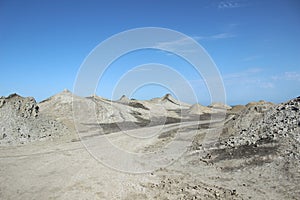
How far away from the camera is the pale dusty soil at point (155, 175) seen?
10305 mm

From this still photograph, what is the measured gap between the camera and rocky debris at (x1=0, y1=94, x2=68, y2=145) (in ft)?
72.7

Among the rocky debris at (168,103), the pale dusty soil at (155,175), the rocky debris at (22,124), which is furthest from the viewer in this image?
the rocky debris at (168,103)

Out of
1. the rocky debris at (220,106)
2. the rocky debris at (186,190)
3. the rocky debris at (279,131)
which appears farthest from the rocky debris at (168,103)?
the rocky debris at (186,190)

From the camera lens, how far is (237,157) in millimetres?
14281

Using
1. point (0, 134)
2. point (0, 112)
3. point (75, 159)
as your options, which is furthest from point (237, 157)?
point (0, 112)

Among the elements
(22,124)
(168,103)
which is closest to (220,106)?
(168,103)

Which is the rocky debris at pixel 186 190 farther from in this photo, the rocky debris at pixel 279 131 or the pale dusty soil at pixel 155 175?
the rocky debris at pixel 279 131

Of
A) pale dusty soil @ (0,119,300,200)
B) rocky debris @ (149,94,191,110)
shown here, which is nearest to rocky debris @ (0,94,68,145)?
pale dusty soil @ (0,119,300,200)

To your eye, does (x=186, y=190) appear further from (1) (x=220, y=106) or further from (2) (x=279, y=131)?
(1) (x=220, y=106)

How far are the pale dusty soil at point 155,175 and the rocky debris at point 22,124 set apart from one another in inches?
162

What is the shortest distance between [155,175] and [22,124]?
54.1 ft

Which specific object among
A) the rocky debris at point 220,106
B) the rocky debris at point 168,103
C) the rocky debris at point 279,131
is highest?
the rocky debris at point 168,103

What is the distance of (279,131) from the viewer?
1548 centimetres

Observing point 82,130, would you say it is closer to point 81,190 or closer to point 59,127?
point 59,127
